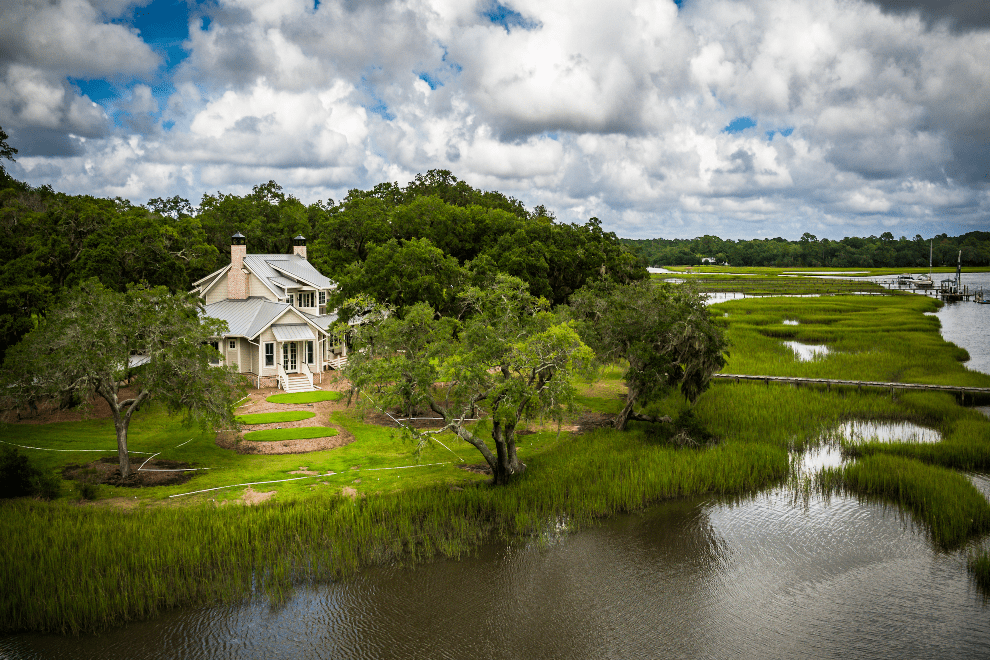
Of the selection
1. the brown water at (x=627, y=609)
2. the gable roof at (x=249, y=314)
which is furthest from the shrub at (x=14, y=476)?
the gable roof at (x=249, y=314)

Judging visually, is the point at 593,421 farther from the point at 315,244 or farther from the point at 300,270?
the point at 315,244

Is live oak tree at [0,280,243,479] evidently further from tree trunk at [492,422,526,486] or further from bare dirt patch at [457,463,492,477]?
tree trunk at [492,422,526,486]

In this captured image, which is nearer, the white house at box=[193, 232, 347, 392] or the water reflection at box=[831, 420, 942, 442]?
the water reflection at box=[831, 420, 942, 442]

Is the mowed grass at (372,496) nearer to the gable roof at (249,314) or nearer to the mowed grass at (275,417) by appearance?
the mowed grass at (275,417)

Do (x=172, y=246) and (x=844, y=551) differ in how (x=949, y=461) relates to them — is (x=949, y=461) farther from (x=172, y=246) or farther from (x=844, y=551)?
(x=172, y=246)

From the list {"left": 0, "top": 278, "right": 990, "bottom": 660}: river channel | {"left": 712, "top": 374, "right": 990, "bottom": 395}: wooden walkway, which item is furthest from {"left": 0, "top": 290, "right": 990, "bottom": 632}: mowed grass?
{"left": 712, "top": 374, "right": 990, "bottom": 395}: wooden walkway

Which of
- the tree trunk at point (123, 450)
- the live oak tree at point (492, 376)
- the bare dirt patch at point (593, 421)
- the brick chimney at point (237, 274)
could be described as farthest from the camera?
the brick chimney at point (237, 274)

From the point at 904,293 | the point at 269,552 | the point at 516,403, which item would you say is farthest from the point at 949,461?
the point at 904,293

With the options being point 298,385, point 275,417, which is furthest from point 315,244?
point 275,417
